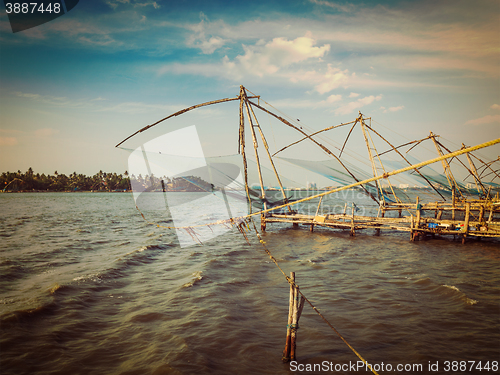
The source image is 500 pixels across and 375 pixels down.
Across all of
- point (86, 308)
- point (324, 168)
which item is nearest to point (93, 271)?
point (86, 308)

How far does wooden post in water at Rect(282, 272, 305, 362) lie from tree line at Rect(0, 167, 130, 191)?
8958 centimetres

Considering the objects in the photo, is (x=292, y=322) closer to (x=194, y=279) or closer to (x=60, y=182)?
(x=194, y=279)

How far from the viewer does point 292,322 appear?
3.40 metres

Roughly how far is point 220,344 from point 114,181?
10942 centimetres

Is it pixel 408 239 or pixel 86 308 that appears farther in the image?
pixel 408 239

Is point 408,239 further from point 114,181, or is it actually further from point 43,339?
point 114,181

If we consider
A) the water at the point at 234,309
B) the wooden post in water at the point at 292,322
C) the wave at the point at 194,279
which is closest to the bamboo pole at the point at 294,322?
the wooden post in water at the point at 292,322

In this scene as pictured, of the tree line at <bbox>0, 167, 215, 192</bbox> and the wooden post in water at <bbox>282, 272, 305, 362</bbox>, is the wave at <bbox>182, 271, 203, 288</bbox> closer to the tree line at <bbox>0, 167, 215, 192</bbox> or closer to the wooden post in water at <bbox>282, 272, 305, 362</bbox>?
the wooden post in water at <bbox>282, 272, 305, 362</bbox>

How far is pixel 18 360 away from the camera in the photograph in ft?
13.3

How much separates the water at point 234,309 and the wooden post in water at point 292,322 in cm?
23

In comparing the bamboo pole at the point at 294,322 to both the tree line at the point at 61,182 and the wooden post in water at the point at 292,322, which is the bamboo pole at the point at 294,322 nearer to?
the wooden post in water at the point at 292,322

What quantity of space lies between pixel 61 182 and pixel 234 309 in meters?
118

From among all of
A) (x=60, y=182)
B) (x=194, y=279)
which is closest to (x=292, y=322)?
(x=194, y=279)

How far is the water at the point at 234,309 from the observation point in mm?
4066
